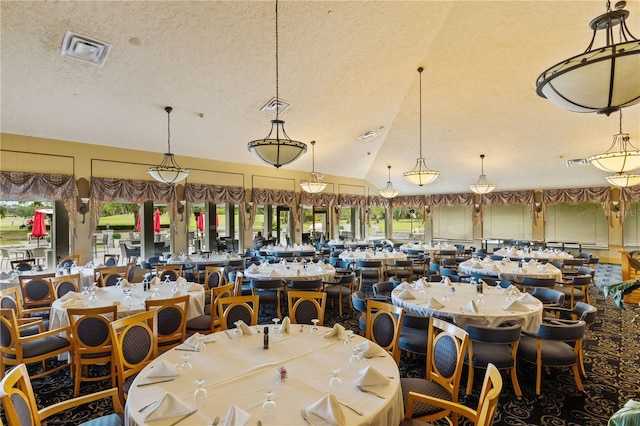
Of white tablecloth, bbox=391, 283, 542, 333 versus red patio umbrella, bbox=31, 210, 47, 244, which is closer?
white tablecloth, bbox=391, 283, 542, 333

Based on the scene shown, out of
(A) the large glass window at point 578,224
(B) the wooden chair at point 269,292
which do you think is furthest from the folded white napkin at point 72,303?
(A) the large glass window at point 578,224

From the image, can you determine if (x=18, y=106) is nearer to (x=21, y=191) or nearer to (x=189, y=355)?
(x=21, y=191)

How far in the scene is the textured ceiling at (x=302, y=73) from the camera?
475 cm

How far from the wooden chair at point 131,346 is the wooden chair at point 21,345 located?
3.79 feet

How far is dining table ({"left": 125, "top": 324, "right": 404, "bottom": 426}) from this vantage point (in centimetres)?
177

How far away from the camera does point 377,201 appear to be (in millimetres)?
16188

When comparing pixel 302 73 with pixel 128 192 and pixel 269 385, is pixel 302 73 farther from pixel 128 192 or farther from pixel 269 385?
pixel 269 385

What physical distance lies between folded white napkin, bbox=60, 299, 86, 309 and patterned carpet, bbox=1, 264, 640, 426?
890mm

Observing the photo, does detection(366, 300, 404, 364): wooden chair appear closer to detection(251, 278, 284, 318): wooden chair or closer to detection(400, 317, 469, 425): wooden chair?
detection(400, 317, 469, 425): wooden chair

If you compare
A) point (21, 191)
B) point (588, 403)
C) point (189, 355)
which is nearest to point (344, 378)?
point (189, 355)

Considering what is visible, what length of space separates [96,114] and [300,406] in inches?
289

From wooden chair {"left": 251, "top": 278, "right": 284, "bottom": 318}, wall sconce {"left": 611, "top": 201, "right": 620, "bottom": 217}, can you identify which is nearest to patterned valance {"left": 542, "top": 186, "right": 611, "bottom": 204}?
wall sconce {"left": 611, "top": 201, "right": 620, "bottom": 217}

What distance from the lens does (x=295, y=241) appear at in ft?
43.3

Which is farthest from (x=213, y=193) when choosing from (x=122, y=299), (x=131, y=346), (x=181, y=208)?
(x=131, y=346)
